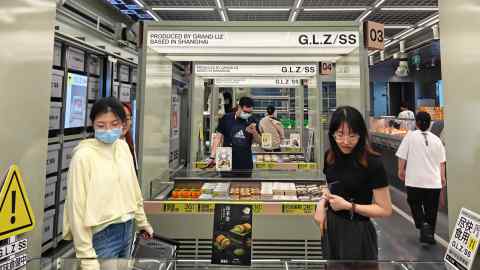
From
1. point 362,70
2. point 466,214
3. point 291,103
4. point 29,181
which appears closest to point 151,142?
point 29,181

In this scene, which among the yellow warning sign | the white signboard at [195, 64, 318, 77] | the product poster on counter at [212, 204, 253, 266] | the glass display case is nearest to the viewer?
the yellow warning sign

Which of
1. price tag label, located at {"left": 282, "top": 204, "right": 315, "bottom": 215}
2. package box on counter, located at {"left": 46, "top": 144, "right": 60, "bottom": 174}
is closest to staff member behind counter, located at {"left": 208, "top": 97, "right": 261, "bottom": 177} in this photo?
price tag label, located at {"left": 282, "top": 204, "right": 315, "bottom": 215}

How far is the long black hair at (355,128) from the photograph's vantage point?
5.26ft

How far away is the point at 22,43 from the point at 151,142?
1710mm

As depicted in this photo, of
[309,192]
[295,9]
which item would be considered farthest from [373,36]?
[295,9]

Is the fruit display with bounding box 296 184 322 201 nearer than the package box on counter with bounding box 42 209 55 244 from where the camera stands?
Yes

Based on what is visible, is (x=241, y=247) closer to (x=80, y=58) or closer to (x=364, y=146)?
(x=364, y=146)

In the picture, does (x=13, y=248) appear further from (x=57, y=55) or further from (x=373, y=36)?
(x=57, y=55)

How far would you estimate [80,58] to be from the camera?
4.70 m

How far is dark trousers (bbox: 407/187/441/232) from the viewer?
4.32m

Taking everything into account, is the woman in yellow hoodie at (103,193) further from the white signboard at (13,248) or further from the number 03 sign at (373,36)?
the number 03 sign at (373,36)

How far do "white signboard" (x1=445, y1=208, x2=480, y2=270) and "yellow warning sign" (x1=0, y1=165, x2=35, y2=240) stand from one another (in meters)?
1.80

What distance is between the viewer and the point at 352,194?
1667 mm

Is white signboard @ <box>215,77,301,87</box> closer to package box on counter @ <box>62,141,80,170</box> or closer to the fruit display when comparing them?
package box on counter @ <box>62,141,80,170</box>
